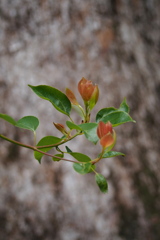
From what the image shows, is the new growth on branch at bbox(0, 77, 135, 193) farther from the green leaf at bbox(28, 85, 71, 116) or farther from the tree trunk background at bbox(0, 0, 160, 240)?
the tree trunk background at bbox(0, 0, 160, 240)

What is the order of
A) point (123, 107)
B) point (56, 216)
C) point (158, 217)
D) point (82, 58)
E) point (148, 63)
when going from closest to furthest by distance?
point (123, 107) → point (56, 216) → point (158, 217) → point (82, 58) → point (148, 63)

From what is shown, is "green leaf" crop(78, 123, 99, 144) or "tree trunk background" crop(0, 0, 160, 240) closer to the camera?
"green leaf" crop(78, 123, 99, 144)

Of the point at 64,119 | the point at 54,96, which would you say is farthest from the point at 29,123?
the point at 64,119

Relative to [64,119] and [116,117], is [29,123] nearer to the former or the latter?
[116,117]

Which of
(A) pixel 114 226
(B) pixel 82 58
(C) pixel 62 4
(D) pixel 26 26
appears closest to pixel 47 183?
(A) pixel 114 226

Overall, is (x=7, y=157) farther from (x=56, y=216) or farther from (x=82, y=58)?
(x=82, y=58)

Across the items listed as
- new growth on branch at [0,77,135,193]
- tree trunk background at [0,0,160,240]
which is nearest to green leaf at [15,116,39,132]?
new growth on branch at [0,77,135,193]
